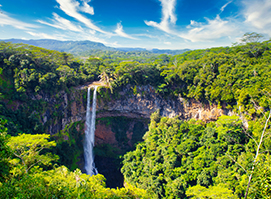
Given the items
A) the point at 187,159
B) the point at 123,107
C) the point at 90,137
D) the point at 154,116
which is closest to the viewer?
the point at 187,159

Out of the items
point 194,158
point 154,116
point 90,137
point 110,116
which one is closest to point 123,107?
point 110,116

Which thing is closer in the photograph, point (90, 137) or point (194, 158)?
point (194, 158)

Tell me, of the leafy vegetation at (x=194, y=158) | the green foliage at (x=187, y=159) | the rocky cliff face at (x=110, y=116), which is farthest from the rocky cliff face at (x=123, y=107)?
the green foliage at (x=187, y=159)

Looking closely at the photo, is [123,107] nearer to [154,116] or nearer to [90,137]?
[154,116]

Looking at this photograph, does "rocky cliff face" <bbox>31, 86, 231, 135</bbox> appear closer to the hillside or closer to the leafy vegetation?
the hillside

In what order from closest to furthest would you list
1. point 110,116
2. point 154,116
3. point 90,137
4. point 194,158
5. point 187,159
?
point 194,158 → point 187,159 → point 154,116 → point 90,137 → point 110,116

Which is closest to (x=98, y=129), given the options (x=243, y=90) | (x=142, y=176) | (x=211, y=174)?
(x=142, y=176)

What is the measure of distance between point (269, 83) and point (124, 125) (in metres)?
21.2

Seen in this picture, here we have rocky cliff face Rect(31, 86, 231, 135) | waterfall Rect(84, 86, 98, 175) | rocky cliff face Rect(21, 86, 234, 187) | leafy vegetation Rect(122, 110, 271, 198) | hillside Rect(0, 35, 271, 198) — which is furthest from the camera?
waterfall Rect(84, 86, 98, 175)

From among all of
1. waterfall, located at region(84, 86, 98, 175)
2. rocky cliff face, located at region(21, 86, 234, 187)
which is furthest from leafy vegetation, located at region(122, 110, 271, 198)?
waterfall, located at region(84, 86, 98, 175)

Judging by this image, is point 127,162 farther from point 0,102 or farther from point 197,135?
point 0,102

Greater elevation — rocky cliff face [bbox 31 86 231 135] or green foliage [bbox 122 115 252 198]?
rocky cliff face [bbox 31 86 231 135]

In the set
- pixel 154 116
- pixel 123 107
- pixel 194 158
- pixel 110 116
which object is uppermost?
pixel 123 107

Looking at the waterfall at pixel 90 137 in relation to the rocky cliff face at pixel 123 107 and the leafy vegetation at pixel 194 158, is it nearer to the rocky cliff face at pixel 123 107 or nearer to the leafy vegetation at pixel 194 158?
the rocky cliff face at pixel 123 107
